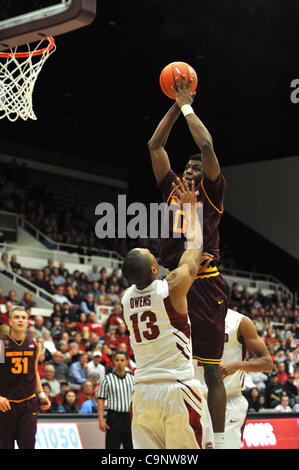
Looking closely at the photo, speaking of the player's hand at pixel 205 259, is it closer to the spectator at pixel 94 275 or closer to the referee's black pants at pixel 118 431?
the referee's black pants at pixel 118 431

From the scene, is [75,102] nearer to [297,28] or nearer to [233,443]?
[297,28]

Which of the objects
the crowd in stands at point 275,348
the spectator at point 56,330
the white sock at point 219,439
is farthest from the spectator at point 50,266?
the white sock at point 219,439

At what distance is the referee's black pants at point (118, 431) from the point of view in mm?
9719

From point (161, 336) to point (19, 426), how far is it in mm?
3527

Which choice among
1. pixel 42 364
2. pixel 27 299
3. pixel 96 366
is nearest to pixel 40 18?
pixel 42 364

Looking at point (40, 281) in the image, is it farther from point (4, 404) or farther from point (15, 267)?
point (4, 404)

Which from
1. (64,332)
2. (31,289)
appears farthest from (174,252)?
(31,289)

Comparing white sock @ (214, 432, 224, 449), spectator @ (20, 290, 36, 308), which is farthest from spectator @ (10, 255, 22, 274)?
white sock @ (214, 432, 224, 449)

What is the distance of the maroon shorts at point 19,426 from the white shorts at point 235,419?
8.02 ft

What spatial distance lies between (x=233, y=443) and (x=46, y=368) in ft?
23.1

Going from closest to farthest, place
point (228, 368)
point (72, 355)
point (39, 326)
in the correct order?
1. point (228, 368)
2. point (72, 355)
3. point (39, 326)

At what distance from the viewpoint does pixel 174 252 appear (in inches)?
221

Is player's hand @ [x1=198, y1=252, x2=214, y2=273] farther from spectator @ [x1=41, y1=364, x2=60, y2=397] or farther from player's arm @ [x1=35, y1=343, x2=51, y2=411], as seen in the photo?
spectator @ [x1=41, y1=364, x2=60, y2=397]

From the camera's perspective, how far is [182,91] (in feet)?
18.0
